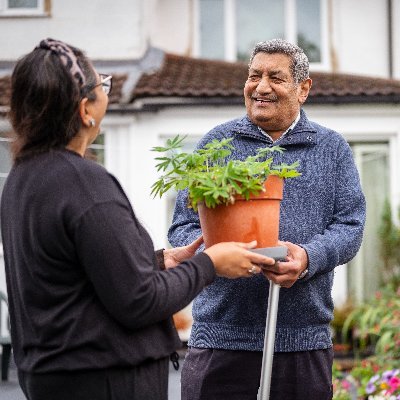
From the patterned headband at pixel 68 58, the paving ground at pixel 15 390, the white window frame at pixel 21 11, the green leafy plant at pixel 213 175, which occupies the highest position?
the white window frame at pixel 21 11

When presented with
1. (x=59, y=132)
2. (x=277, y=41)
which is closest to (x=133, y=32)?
(x=277, y=41)

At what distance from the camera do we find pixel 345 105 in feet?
39.1

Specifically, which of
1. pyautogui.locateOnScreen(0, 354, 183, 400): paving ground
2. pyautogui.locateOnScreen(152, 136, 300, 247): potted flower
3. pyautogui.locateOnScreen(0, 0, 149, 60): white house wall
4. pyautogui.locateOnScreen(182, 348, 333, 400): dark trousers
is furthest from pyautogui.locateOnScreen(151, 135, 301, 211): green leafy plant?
pyautogui.locateOnScreen(0, 0, 149, 60): white house wall

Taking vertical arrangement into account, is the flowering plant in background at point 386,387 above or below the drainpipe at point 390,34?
below

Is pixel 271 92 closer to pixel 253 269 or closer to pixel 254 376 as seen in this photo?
pixel 253 269

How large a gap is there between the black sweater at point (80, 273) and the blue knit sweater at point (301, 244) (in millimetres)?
781

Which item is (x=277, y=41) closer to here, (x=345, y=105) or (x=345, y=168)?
(x=345, y=168)

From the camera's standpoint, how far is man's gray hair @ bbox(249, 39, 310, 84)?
3354 millimetres

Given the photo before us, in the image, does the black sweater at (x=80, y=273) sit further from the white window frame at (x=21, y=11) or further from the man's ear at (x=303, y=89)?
the white window frame at (x=21, y=11)

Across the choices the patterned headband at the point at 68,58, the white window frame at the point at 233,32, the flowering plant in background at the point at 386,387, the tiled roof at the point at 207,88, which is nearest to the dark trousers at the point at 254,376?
the patterned headband at the point at 68,58

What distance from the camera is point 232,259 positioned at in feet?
8.88

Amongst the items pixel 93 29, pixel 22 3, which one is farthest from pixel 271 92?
pixel 22 3

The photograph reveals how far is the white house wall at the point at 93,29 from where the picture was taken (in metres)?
13.2

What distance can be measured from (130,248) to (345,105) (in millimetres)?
9766
